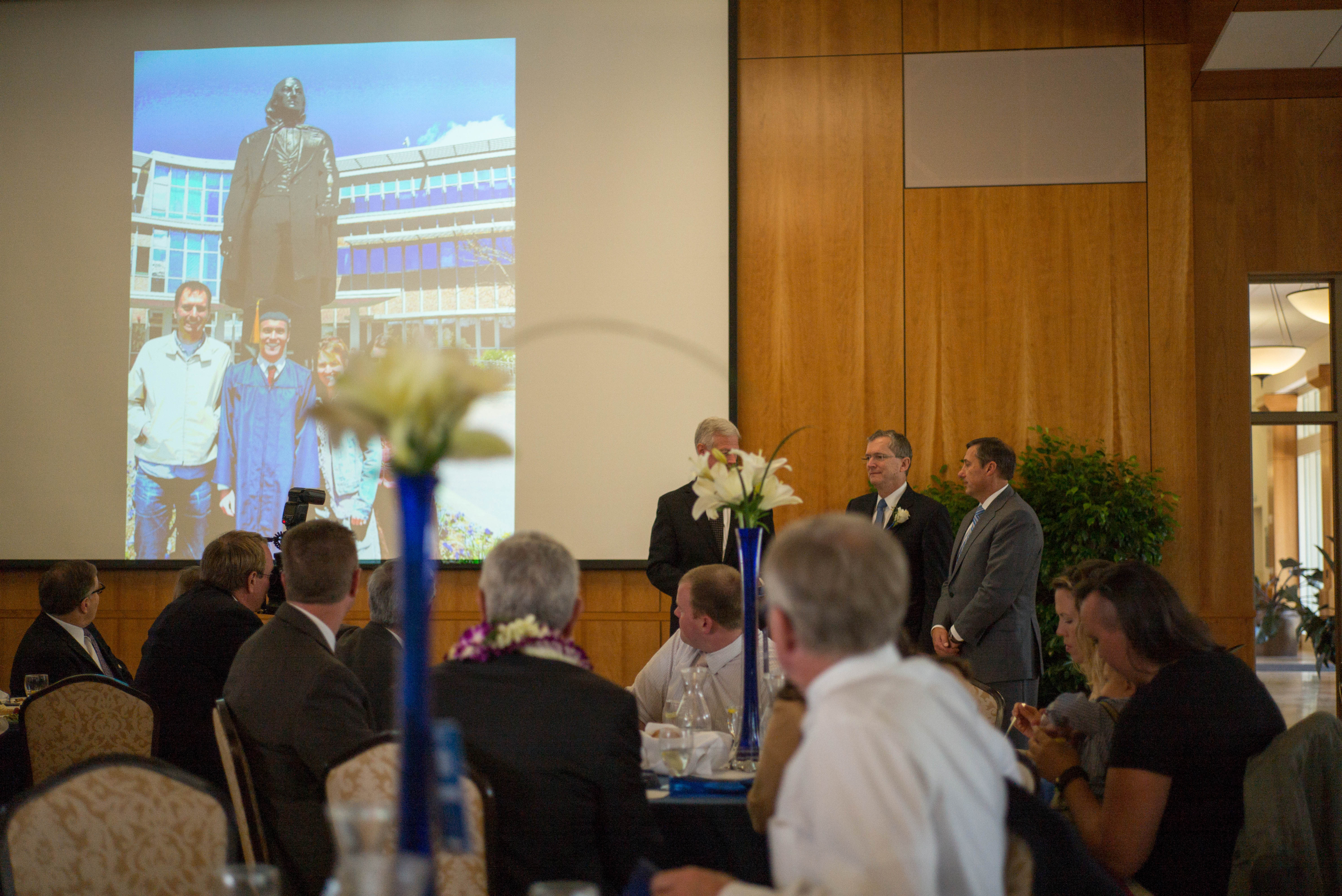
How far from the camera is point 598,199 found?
6516 mm

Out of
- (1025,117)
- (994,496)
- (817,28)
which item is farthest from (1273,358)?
(817,28)

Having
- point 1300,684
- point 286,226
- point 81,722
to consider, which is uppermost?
point 286,226

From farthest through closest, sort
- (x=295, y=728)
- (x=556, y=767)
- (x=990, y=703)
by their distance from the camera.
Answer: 1. (x=990, y=703)
2. (x=295, y=728)
3. (x=556, y=767)

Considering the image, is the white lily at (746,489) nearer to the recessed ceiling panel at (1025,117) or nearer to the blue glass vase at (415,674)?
the blue glass vase at (415,674)

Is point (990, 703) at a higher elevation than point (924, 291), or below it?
below

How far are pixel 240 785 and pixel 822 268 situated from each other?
471cm

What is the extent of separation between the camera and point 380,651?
3.14 m

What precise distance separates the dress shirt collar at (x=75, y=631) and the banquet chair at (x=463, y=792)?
313 cm

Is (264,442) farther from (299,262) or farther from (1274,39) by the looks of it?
(1274,39)

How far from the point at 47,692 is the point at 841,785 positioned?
3.21 metres

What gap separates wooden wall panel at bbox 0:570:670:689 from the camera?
636cm

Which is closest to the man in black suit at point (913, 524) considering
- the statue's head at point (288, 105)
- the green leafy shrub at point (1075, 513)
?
the green leafy shrub at point (1075, 513)

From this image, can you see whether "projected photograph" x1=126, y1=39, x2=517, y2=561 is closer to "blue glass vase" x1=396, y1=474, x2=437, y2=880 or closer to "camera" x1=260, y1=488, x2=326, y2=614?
"camera" x1=260, y1=488, x2=326, y2=614

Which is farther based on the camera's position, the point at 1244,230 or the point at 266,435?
the point at 1244,230
